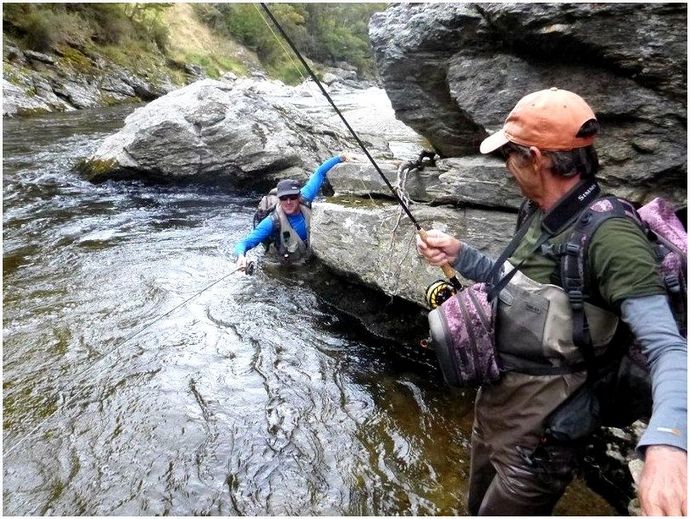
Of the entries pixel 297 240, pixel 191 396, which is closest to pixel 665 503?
pixel 191 396

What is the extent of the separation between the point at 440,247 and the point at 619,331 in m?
1.18

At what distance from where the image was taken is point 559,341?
234 cm

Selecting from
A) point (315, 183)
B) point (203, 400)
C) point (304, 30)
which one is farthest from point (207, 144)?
point (304, 30)

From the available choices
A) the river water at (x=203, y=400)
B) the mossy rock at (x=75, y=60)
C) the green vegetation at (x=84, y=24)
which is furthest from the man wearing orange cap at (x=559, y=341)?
the green vegetation at (x=84, y=24)

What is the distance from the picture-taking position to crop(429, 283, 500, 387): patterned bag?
8.49 feet

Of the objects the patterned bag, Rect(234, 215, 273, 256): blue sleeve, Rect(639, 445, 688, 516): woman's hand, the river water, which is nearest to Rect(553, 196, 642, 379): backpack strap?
the patterned bag

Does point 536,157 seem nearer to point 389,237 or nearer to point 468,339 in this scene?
point 468,339

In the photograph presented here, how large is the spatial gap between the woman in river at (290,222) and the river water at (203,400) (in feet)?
1.62

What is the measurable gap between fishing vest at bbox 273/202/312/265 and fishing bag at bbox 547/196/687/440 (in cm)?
588

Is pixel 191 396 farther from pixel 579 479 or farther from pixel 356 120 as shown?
pixel 356 120

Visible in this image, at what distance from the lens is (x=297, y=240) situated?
8016 mm

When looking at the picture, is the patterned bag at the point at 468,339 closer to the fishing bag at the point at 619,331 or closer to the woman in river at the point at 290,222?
the fishing bag at the point at 619,331

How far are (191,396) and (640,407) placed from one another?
13.4ft

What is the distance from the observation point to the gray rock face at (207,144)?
12.1 m
